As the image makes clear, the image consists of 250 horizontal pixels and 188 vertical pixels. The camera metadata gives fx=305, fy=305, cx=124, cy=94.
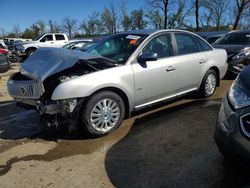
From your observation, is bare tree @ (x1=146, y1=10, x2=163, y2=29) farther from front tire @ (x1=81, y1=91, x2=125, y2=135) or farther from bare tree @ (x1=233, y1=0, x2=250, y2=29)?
front tire @ (x1=81, y1=91, x2=125, y2=135)

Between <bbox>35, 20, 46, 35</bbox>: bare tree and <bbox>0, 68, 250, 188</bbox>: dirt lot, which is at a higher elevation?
<bbox>35, 20, 46, 35</bbox>: bare tree

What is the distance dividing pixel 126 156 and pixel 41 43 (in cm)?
1793

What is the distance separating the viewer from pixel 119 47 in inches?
206

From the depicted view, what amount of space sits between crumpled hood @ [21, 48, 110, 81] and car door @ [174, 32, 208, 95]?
155cm

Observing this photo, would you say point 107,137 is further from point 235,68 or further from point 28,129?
point 235,68

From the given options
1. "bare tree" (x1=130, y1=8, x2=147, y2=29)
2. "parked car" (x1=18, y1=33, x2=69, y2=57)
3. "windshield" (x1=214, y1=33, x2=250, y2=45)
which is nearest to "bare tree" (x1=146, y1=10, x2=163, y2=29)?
"bare tree" (x1=130, y1=8, x2=147, y2=29)

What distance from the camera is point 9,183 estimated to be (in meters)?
3.29

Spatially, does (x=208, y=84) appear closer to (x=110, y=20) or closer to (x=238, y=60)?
(x=238, y=60)

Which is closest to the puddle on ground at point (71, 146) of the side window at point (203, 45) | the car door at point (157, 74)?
the car door at point (157, 74)

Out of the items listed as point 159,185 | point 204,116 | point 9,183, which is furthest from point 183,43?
point 9,183

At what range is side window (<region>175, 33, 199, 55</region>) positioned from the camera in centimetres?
557

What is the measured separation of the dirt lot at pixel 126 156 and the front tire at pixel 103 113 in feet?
0.48

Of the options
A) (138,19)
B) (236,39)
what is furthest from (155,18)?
(236,39)

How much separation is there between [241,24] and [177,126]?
32.5 metres
